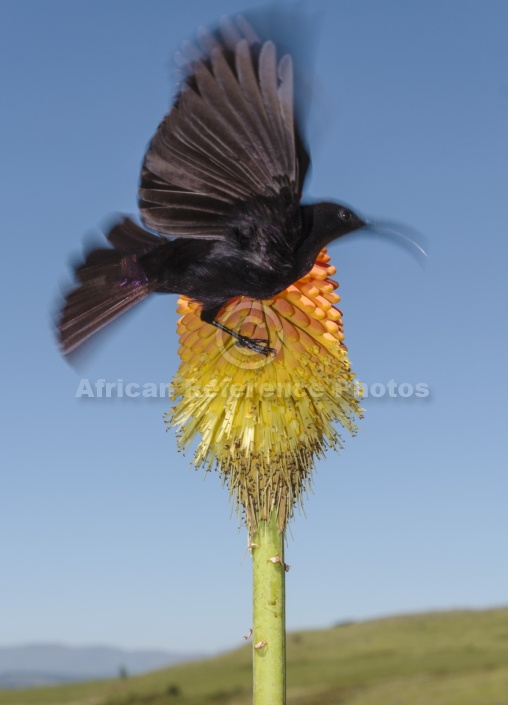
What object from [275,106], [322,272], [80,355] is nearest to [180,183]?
[275,106]

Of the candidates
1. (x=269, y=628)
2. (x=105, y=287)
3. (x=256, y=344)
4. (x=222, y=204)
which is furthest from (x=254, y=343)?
(x=269, y=628)

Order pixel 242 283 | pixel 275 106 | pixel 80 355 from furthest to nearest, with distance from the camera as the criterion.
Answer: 1. pixel 80 355
2. pixel 242 283
3. pixel 275 106

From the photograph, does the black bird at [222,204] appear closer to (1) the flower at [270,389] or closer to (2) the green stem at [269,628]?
(1) the flower at [270,389]

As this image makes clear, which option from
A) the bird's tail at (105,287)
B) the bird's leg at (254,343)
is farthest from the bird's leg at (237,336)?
the bird's tail at (105,287)

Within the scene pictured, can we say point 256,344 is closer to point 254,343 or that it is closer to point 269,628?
point 254,343

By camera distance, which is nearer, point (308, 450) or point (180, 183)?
point (180, 183)

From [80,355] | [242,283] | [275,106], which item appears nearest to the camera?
[275,106]

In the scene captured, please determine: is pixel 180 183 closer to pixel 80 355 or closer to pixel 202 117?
pixel 202 117

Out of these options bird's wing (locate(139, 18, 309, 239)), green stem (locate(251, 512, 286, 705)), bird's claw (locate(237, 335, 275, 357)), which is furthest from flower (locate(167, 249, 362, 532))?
bird's wing (locate(139, 18, 309, 239))

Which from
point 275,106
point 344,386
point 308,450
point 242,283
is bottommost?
point 308,450
